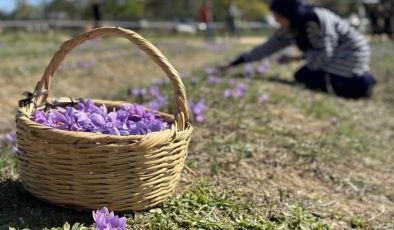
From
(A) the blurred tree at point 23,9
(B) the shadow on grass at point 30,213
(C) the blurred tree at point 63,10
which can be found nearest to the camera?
(B) the shadow on grass at point 30,213

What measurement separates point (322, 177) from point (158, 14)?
34012mm

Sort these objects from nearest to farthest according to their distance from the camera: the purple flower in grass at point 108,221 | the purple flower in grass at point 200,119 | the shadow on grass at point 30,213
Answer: the purple flower in grass at point 108,221, the shadow on grass at point 30,213, the purple flower in grass at point 200,119

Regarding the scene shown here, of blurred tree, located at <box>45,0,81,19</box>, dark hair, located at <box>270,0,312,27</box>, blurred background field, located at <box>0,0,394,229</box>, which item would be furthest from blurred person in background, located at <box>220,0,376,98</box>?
blurred tree, located at <box>45,0,81,19</box>

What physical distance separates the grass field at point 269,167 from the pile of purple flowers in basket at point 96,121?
301mm

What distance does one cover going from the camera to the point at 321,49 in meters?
5.31

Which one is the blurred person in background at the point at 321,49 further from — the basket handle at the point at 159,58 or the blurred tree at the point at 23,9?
the blurred tree at the point at 23,9

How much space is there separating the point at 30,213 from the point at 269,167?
1374mm

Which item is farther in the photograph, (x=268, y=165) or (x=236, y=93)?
(x=236, y=93)

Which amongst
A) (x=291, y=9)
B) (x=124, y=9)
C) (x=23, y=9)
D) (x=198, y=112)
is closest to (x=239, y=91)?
(x=198, y=112)

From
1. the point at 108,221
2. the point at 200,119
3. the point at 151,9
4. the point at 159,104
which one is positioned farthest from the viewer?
the point at 151,9

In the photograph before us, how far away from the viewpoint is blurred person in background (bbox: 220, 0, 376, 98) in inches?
205

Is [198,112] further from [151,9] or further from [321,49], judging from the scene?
[151,9]

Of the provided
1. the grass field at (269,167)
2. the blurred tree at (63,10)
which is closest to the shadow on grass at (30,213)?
the grass field at (269,167)

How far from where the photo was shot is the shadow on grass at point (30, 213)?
6.31ft
